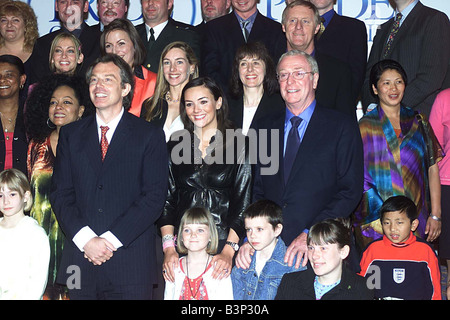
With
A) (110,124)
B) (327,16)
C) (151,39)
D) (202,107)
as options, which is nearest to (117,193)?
(110,124)

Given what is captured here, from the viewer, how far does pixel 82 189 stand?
4.08 meters

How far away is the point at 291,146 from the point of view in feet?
14.3

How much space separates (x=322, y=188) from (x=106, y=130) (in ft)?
4.38

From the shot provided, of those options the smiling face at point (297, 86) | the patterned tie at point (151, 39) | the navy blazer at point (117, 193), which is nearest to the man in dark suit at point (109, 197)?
the navy blazer at point (117, 193)

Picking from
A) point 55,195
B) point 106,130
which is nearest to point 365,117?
point 106,130

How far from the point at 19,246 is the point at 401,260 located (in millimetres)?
2451

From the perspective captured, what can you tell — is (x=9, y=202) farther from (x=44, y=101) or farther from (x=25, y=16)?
(x=25, y=16)

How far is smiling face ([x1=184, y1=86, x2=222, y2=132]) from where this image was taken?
4598 millimetres

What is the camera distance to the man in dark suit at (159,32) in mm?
5887

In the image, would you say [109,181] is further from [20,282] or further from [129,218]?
[20,282]

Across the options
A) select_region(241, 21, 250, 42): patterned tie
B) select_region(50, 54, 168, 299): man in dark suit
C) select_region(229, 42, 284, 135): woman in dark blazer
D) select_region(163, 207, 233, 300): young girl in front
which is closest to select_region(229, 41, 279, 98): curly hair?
select_region(229, 42, 284, 135): woman in dark blazer

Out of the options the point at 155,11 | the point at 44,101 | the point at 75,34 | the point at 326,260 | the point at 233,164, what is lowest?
the point at 326,260

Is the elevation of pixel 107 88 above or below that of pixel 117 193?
above

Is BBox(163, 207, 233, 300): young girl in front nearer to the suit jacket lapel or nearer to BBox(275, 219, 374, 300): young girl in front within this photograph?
BBox(275, 219, 374, 300): young girl in front
